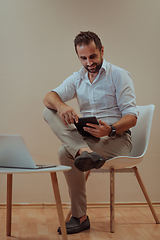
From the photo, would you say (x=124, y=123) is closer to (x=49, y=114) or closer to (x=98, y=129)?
(x=98, y=129)

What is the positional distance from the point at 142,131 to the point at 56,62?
98 cm

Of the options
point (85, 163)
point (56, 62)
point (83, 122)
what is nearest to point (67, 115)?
point (83, 122)

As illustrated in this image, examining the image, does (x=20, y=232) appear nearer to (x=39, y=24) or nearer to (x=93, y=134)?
(x=93, y=134)

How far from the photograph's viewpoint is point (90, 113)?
1.87 metres

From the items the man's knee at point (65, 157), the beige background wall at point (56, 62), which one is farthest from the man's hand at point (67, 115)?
the beige background wall at point (56, 62)

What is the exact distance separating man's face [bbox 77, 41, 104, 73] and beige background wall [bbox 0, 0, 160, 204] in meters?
0.64

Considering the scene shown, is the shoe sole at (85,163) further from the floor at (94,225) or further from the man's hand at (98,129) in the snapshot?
the floor at (94,225)

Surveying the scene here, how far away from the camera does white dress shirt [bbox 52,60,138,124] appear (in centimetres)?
178

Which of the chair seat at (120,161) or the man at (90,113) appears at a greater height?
the man at (90,113)

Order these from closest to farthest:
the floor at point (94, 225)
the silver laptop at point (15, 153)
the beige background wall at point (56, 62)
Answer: the silver laptop at point (15, 153) → the floor at point (94, 225) → the beige background wall at point (56, 62)

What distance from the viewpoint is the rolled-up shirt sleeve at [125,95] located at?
68.4 inches

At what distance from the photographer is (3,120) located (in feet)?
7.70

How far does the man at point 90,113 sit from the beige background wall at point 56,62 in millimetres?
560

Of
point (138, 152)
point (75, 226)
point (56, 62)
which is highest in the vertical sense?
point (56, 62)
